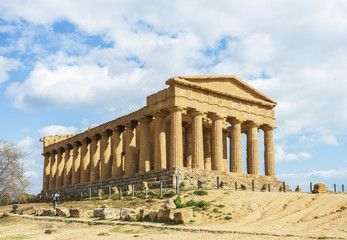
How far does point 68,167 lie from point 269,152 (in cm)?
3017

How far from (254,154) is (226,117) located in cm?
554

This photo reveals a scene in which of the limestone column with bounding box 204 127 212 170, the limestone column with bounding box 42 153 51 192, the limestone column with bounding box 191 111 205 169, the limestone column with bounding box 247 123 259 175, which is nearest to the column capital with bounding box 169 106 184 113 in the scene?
the limestone column with bounding box 191 111 205 169

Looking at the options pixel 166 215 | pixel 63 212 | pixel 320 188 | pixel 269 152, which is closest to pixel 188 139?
pixel 269 152

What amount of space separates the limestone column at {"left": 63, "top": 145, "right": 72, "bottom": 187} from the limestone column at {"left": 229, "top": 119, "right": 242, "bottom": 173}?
26922mm

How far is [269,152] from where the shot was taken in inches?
1906

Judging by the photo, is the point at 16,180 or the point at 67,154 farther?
the point at 67,154

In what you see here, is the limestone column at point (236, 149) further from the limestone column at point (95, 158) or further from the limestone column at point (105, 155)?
the limestone column at point (95, 158)

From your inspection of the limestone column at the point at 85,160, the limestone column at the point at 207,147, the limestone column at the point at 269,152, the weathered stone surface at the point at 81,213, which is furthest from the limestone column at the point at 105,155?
the weathered stone surface at the point at 81,213

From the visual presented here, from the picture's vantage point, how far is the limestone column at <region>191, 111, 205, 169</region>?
133ft

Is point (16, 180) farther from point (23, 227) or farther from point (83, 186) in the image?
point (83, 186)

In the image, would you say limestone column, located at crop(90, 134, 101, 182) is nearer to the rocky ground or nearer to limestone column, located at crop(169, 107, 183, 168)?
limestone column, located at crop(169, 107, 183, 168)

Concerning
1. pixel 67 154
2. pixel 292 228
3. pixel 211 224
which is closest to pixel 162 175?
pixel 211 224

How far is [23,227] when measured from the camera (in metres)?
25.8

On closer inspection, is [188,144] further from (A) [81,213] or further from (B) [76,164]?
(A) [81,213]
